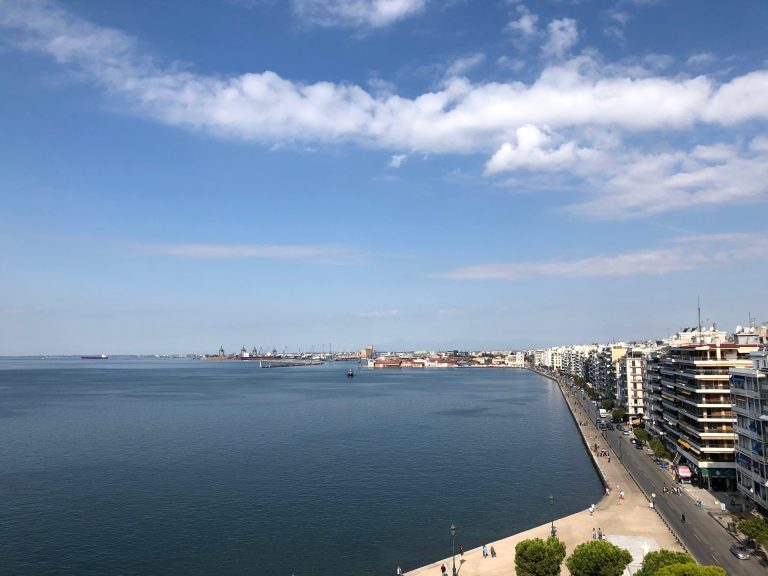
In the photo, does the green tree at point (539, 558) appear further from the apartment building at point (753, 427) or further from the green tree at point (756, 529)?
the apartment building at point (753, 427)

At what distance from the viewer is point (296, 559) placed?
4181cm

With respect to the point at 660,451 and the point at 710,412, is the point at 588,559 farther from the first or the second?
the point at 660,451

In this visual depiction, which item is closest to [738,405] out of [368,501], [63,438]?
[368,501]

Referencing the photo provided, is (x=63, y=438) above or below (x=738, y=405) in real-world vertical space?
below

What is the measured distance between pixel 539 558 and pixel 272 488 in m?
35.3

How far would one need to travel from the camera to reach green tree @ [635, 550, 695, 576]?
92.2 ft

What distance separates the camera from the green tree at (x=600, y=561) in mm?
30547

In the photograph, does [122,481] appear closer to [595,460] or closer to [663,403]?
[595,460]

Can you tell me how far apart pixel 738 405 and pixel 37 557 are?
55.0m

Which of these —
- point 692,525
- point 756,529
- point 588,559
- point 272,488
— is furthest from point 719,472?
point 272,488

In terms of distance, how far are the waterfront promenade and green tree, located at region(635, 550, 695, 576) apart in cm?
677

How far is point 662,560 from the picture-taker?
2836cm

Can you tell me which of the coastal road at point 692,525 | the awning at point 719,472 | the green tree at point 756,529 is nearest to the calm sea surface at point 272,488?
the coastal road at point 692,525

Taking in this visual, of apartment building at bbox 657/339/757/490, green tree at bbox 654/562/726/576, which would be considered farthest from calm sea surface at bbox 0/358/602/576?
green tree at bbox 654/562/726/576
